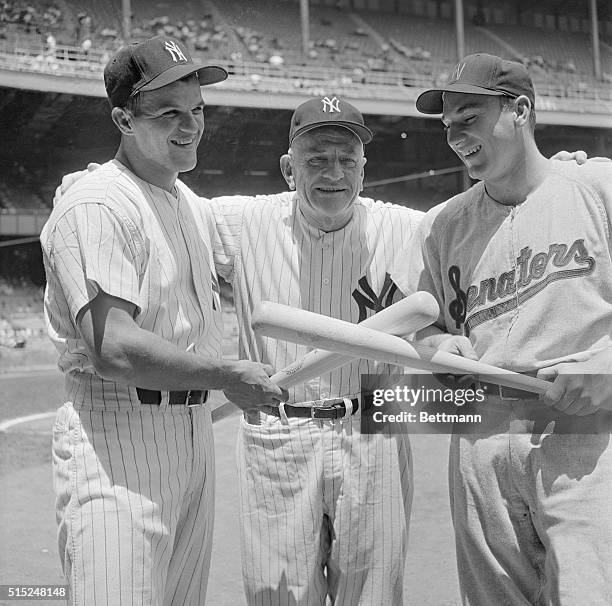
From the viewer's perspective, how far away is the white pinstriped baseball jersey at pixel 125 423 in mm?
1101

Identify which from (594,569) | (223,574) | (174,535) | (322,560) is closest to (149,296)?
(174,535)

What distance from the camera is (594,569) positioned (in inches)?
45.4

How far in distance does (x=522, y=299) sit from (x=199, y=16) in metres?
2.13

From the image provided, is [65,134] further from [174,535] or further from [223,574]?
[174,535]

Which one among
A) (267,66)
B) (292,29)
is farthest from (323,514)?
(267,66)

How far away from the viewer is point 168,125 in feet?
3.97

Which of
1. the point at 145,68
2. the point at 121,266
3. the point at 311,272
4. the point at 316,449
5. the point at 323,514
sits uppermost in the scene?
the point at 145,68

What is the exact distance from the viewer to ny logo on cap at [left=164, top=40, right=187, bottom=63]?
1204 mm

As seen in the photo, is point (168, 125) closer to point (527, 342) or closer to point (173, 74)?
point (173, 74)

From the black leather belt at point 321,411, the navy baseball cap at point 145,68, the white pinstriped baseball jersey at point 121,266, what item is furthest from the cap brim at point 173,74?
the black leather belt at point 321,411

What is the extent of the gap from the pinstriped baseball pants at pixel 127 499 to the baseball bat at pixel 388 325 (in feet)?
0.59

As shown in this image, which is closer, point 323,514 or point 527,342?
point 527,342

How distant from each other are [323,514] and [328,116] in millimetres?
759

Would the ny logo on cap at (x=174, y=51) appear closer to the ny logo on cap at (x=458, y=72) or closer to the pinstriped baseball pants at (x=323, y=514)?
the ny logo on cap at (x=458, y=72)
